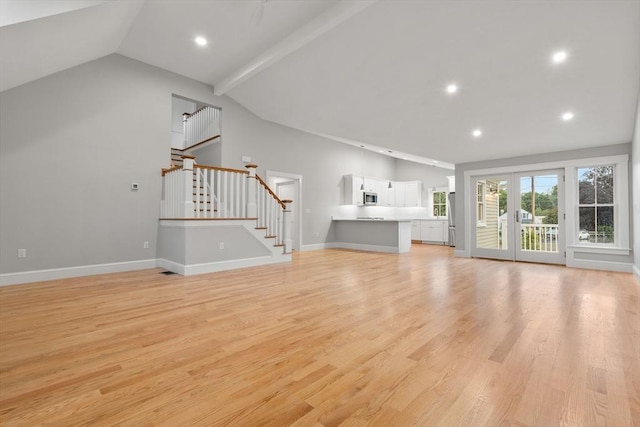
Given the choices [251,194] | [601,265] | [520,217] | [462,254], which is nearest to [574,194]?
[520,217]

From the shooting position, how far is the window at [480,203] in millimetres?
6840

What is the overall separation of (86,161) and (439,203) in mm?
10225

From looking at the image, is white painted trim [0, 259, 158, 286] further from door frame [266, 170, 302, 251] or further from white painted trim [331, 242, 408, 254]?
white painted trim [331, 242, 408, 254]

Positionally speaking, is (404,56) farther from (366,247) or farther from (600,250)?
(366,247)

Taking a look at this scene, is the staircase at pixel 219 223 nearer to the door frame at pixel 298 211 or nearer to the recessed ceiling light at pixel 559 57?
the door frame at pixel 298 211

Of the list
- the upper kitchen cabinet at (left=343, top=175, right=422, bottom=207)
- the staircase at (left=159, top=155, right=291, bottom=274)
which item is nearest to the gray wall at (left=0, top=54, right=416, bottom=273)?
the staircase at (left=159, top=155, right=291, bottom=274)

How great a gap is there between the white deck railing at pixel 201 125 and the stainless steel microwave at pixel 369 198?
4890mm

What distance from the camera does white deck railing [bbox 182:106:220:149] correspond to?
6938 millimetres

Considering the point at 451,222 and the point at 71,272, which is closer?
the point at 71,272

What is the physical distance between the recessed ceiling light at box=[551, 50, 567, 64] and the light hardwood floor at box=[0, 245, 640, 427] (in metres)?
2.87

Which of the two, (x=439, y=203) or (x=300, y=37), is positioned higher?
(x=300, y=37)

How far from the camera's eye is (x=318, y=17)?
3.98 m

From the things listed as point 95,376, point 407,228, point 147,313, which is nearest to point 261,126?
point 407,228

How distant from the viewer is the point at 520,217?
6.25 meters
